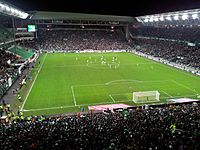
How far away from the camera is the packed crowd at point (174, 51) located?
52719 mm

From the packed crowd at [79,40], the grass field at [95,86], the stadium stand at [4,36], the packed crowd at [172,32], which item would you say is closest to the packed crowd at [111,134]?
the grass field at [95,86]

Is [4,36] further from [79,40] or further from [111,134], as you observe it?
[111,134]

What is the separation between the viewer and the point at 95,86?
34.5 m

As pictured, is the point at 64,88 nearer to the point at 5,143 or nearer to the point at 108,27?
the point at 5,143

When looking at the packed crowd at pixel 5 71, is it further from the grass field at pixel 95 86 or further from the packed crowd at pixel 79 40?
the packed crowd at pixel 79 40

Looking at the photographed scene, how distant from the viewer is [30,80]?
1474 inches

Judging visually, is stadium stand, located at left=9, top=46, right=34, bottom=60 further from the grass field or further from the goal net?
the goal net

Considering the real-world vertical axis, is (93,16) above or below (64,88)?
above

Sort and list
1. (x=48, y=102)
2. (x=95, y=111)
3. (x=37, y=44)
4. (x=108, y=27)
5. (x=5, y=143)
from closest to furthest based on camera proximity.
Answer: (x=5, y=143) < (x=95, y=111) < (x=48, y=102) < (x=37, y=44) < (x=108, y=27)

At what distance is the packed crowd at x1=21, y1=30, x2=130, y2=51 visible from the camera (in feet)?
277

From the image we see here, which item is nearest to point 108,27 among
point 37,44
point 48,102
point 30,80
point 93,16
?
point 93,16

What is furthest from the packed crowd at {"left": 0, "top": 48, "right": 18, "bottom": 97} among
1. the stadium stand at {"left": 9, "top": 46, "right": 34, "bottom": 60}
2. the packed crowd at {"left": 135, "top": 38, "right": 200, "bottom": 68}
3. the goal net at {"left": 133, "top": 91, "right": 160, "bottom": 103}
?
the packed crowd at {"left": 135, "top": 38, "right": 200, "bottom": 68}

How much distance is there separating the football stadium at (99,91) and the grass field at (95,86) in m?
0.12

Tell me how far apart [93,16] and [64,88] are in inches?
2671
